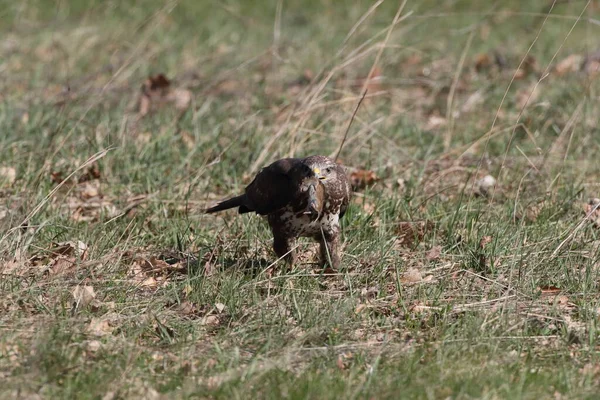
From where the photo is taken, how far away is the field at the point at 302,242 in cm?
386

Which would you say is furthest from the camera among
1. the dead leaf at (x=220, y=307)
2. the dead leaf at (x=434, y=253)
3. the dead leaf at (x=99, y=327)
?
the dead leaf at (x=434, y=253)

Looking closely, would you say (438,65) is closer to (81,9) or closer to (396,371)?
(81,9)

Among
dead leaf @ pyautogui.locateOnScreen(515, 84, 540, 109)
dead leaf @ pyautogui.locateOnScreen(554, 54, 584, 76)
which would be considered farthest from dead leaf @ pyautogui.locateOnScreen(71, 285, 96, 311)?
dead leaf @ pyautogui.locateOnScreen(554, 54, 584, 76)

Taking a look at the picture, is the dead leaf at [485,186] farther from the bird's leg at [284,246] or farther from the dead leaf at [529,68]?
the dead leaf at [529,68]

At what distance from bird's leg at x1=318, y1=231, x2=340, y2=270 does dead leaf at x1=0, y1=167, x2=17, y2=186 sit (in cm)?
210

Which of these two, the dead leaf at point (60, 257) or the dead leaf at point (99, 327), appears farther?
the dead leaf at point (60, 257)

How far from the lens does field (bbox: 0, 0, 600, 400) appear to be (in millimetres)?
3859

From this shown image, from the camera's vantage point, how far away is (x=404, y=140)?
7195 mm

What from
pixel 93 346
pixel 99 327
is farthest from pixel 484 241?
pixel 93 346

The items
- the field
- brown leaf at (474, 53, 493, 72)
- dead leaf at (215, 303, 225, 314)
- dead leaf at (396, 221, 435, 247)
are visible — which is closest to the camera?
the field

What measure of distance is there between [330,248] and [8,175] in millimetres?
2223

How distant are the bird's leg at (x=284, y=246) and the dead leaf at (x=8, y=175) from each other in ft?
6.16

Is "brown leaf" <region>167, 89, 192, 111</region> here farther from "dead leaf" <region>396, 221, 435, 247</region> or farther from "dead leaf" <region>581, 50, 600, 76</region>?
"dead leaf" <region>581, 50, 600, 76</region>

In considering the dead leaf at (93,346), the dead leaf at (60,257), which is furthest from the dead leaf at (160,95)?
the dead leaf at (93,346)
